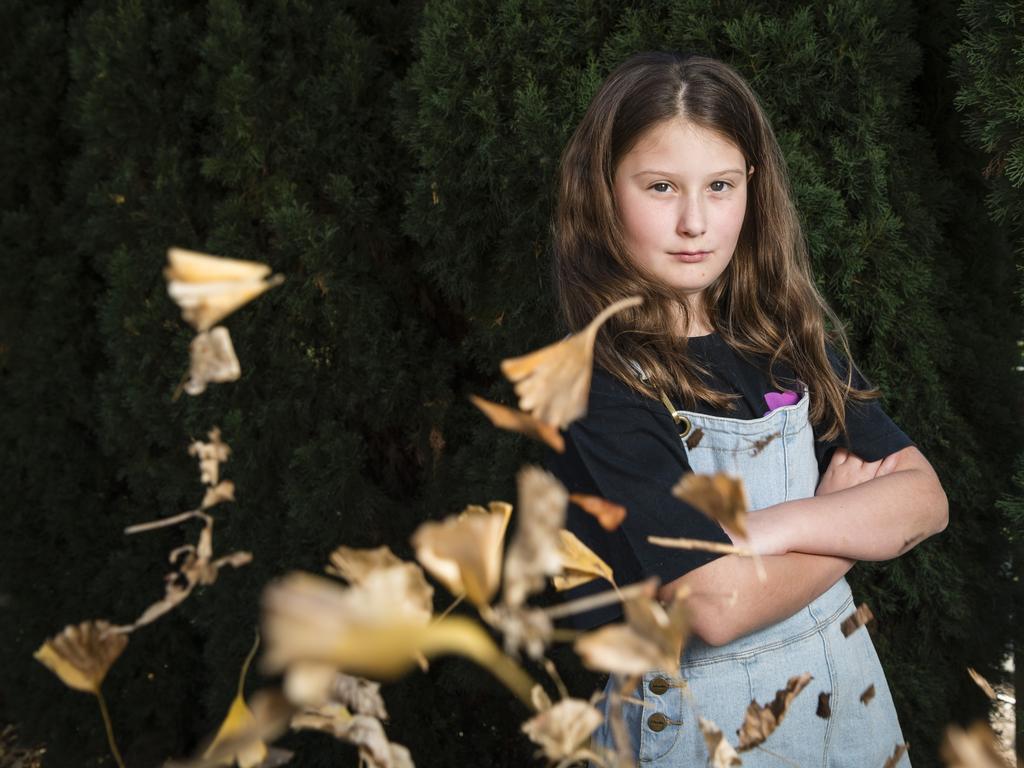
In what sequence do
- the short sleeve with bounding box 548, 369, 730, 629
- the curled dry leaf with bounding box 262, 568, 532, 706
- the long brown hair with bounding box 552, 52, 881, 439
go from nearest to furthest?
the curled dry leaf with bounding box 262, 568, 532, 706
the short sleeve with bounding box 548, 369, 730, 629
the long brown hair with bounding box 552, 52, 881, 439

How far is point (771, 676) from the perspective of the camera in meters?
1.41

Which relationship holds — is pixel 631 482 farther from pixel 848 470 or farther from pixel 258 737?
pixel 258 737

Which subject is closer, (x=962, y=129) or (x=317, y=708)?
(x=317, y=708)

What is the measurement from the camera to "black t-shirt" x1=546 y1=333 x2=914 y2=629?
4.04 feet

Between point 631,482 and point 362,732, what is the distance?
32.3 inches

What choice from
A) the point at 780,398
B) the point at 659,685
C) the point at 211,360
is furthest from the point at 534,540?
the point at 780,398

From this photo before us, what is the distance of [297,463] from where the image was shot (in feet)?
7.71

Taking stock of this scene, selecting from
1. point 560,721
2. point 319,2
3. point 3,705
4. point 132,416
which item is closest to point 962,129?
point 319,2

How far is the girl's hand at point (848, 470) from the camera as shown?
1544mm

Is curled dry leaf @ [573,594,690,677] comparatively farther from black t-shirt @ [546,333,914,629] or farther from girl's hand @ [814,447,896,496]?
girl's hand @ [814,447,896,496]

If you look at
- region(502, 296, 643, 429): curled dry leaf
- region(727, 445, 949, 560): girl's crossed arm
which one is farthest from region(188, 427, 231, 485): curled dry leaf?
region(727, 445, 949, 560): girl's crossed arm

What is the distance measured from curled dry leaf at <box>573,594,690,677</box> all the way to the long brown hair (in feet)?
3.23

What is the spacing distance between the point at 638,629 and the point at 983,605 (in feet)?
6.28

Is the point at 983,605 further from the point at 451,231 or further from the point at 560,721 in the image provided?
the point at 560,721
